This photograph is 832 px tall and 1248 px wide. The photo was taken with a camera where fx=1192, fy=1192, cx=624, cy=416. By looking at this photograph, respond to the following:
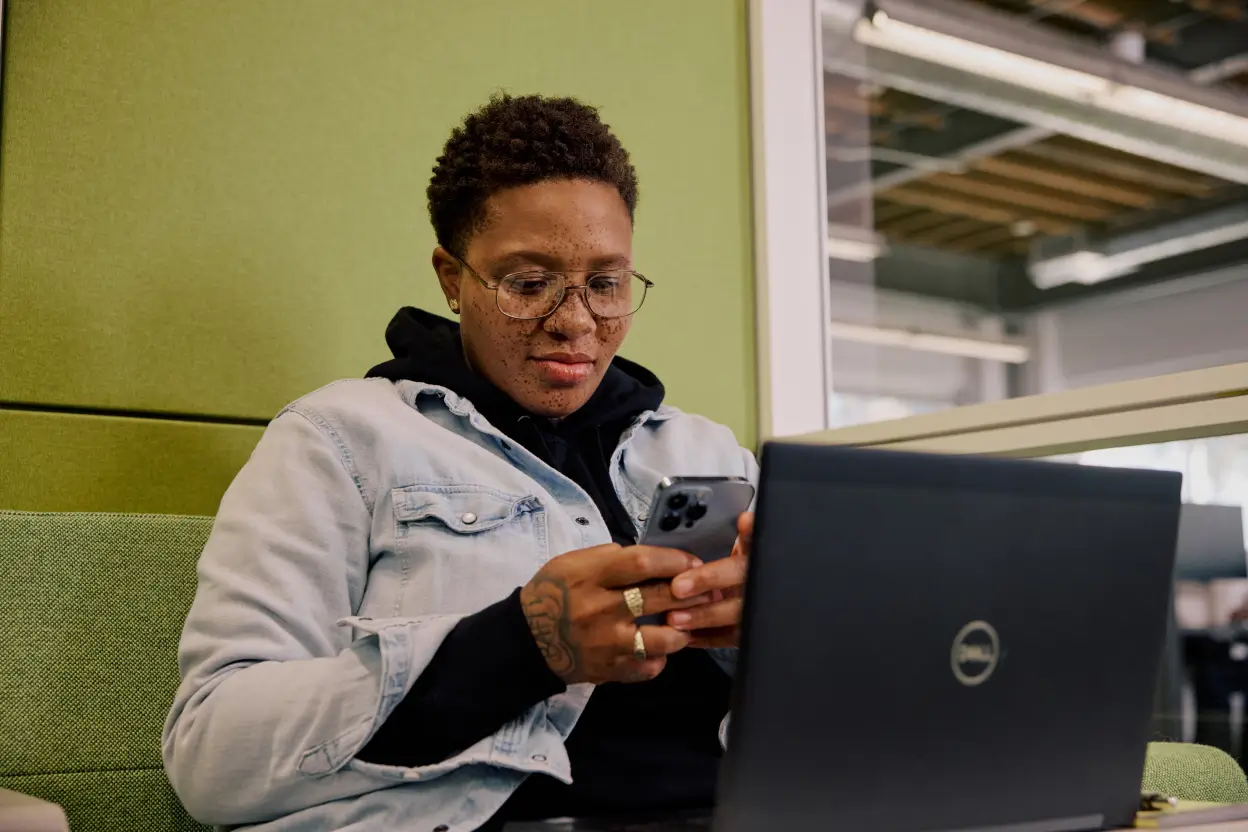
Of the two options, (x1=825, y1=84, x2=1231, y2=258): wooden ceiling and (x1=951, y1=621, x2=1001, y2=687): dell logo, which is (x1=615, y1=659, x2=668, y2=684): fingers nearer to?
(x1=951, y1=621, x2=1001, y2=687): dell logo

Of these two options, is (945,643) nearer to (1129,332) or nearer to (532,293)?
(532,293)

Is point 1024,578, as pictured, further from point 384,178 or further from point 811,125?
point 811,125

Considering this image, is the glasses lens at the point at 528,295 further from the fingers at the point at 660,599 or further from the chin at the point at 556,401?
the fingers at the point at 660,599

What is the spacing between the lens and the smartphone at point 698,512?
0.83 metres

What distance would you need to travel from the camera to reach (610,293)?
1338 millimetres

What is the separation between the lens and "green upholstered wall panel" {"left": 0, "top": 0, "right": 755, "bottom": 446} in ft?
4.73

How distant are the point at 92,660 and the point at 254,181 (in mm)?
674

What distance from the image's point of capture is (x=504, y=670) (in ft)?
3.17

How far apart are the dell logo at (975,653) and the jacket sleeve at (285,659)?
451mm

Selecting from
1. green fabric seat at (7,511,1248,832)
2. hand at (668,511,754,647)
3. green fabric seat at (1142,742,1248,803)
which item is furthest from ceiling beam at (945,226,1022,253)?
hand at (668,511,754,647)

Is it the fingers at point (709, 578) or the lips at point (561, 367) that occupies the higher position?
the lips at point (561, 367)

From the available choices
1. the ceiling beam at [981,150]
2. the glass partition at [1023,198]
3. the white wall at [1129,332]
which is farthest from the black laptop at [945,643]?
the white wall at [1129,332]

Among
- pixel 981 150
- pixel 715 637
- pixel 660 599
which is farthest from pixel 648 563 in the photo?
pixel 981 150

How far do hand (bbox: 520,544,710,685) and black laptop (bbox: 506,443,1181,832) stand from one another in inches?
7.5
